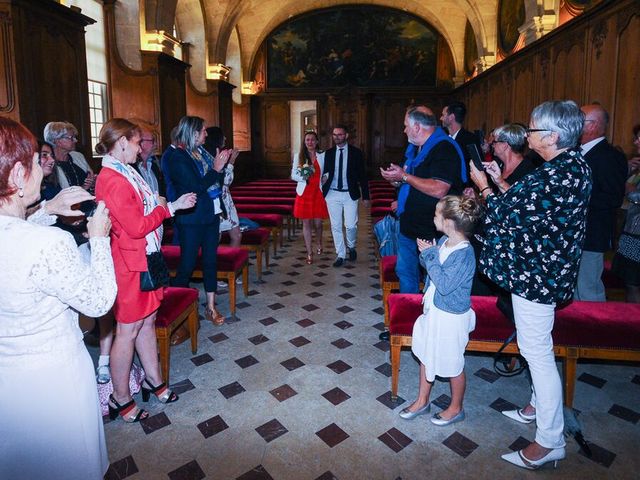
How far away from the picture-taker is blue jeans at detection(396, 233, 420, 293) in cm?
366

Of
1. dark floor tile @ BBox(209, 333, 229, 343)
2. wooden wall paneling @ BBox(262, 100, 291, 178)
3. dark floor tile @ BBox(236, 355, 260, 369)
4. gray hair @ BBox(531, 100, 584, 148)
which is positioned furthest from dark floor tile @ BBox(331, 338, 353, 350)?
wooden wall paneling @ BBox(262, 100, 291, 178)

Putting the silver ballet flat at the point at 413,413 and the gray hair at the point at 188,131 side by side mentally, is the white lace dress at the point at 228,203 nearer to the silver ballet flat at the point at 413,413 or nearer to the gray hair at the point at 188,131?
the gray hair at the point at 188,131

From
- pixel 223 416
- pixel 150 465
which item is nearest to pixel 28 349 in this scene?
pixel 150 465

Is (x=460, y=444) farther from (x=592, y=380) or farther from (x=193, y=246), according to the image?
(x=193, y=246)

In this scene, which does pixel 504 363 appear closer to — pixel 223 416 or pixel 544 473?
pixel 544 473

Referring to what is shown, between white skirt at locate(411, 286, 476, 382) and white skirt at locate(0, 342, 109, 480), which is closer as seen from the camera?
white skirt at locate(0, 342, 109, 480)

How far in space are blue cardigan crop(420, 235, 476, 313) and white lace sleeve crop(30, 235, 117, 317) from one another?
1.70 metres

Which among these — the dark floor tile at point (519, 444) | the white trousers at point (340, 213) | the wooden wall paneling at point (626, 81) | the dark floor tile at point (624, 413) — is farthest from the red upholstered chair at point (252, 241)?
the wooden wall paneling at point (626, 81)

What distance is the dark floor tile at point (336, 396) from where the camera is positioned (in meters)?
3.08

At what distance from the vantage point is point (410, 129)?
347 cm

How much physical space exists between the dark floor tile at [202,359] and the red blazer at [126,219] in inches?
52.3

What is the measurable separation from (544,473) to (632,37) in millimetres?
5833

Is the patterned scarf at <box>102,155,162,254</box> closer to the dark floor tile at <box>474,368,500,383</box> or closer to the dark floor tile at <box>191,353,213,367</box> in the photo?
the dark floor tile at <box>191,353,213,367</box>

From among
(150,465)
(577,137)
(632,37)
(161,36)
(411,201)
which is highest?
(161,36)
